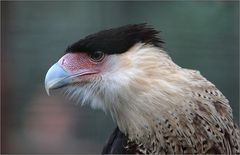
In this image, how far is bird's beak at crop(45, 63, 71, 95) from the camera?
1671 mm

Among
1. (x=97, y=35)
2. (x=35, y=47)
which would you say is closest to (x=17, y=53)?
(x=35, y=47)

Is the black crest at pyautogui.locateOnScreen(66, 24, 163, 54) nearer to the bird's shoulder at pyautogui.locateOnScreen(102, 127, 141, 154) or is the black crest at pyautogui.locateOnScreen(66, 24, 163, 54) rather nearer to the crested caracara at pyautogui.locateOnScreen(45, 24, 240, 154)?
the crested caracara at pyautogui.locateOnScreen(45, 24, 240, 154)

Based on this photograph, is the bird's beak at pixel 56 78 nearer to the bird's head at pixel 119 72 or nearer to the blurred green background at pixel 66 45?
the bird's head at pixel 119 72

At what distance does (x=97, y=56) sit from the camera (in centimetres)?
170

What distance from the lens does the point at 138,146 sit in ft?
5.35

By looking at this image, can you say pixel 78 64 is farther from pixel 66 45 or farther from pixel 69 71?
pixel 66 45

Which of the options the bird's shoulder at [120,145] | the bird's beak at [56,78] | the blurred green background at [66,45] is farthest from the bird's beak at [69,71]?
the blurred green background at [66,45]

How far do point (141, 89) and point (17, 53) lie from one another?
1.61 metres

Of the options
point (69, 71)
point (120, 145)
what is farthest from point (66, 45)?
point (120, 145)

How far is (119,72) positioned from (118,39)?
0.31 ft

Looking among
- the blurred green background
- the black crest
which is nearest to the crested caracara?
the black crest

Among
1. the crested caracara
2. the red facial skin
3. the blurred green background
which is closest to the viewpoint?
the crested caracara

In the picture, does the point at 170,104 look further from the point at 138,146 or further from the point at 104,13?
the point at 104,13

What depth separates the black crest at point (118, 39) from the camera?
5.35ft
